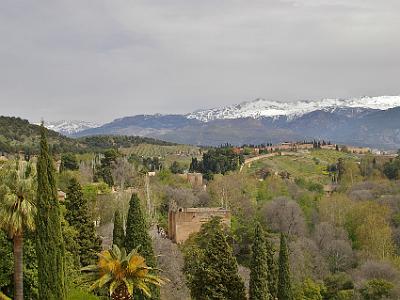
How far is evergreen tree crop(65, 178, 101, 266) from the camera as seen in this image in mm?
32656

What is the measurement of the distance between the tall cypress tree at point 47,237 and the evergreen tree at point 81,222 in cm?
1164

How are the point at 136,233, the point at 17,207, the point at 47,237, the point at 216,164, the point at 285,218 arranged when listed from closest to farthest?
the point at 47,237, the point at 17,207, the point at 136,233, the point at 285,218, the point at 216,164

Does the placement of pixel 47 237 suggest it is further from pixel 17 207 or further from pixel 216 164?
pixel 216 164

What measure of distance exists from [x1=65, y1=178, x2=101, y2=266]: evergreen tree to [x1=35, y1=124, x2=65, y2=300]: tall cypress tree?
11640 millimetres

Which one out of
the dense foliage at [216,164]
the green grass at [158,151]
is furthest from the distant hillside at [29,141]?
the dense foliage at [216,164]

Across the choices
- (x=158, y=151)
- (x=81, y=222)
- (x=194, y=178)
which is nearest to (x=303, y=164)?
(x=194, y=178)

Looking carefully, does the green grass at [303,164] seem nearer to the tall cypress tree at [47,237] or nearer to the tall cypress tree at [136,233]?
the tall cypress tree at [136,233]

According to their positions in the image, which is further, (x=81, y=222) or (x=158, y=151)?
(x=158, y=151)

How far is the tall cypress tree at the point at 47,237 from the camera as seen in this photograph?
2055 centimetres

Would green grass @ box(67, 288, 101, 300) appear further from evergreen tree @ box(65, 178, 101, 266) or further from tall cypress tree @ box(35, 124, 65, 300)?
tall cypress tree @ box(35, 124, 65, 300)

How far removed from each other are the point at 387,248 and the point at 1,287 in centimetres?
3566

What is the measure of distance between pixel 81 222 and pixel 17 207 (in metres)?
11.3

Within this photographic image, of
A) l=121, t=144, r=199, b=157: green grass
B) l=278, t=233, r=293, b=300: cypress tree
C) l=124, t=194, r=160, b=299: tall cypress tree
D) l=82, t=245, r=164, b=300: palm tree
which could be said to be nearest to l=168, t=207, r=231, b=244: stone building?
l=278, t=233, r=293, b=300: cypress tree

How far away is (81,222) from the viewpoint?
33.2 meters
